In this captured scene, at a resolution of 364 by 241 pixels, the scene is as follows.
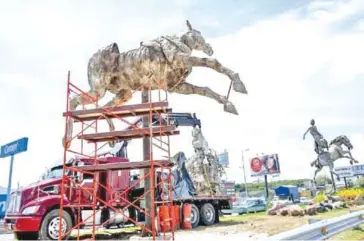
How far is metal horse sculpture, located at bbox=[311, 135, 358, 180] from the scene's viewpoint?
2333 centimetres

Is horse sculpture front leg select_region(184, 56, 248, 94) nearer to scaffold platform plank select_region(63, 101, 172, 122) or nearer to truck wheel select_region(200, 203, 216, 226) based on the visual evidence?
scaffold platform plank select_region(63, 101, 172, 122)

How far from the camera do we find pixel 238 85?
31.9ft

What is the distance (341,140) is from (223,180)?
29.9 feet

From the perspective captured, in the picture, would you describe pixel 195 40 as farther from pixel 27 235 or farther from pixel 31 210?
pixel 27 235

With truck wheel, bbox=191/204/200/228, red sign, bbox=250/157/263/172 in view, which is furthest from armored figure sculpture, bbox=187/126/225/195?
red sign, bbox=250/157/263/172

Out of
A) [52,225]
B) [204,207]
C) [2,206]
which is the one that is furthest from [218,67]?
[2,206]

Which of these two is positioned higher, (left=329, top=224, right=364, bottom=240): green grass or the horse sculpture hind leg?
the horse sculpture hind leg

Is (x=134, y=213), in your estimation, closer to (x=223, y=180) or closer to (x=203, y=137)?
(x=203, y=137)

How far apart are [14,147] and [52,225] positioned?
824 cm

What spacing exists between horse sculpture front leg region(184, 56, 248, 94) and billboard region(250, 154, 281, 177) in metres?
46.9

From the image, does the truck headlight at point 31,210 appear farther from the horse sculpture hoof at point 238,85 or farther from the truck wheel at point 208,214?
the horse sculpture hoof at point 238,85

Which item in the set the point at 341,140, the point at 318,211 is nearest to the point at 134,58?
the point at 318,211

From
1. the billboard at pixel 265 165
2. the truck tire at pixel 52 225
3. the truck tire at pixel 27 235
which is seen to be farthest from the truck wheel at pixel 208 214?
the billboard at pixel 265 165

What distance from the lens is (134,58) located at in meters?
11.1
